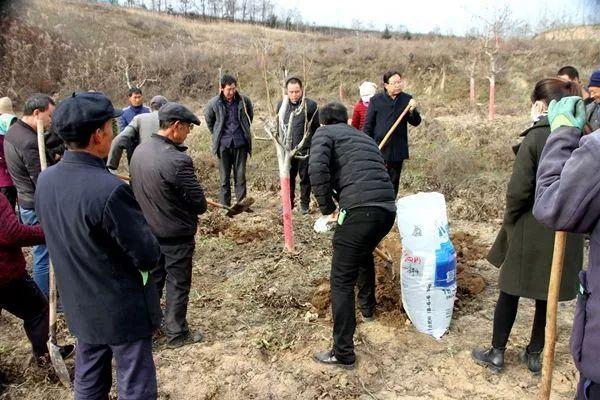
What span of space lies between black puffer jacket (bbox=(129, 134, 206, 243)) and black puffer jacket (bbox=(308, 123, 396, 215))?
31.9 inches

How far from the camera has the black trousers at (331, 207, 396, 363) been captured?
9.18ft

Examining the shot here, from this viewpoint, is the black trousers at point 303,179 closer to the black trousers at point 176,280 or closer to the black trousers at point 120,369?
the black trousers at point 176,280

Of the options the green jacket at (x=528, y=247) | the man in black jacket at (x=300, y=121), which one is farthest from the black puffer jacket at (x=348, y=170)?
the man in black jacket at (x=300, y=121)

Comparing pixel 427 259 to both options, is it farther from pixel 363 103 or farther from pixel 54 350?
pixel 363 103

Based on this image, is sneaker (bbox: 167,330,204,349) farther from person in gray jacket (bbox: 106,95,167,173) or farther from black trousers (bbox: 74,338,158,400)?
person in gray jacket (bbox: 106,95,167,173)

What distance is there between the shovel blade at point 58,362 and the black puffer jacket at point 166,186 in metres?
0.90

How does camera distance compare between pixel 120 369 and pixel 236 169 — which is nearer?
pixel 120 369

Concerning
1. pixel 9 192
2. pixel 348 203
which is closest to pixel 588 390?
pixel 348 203

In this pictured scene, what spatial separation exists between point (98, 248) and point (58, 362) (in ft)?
4.55

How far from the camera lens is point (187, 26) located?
31453mm

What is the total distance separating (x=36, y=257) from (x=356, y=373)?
2.54 metres

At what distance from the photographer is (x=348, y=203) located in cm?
283

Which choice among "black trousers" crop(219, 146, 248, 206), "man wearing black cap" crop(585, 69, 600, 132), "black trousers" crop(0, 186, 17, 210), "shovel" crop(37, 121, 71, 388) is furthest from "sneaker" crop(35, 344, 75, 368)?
"man wearing black cap" crop(585, 69, 600, 132)

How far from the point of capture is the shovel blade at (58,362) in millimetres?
2793
